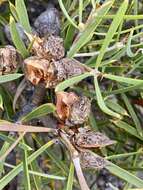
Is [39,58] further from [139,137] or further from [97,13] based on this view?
[139,137]

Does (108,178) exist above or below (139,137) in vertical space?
below

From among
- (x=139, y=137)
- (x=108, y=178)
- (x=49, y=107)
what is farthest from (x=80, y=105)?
(x=108, y=178)

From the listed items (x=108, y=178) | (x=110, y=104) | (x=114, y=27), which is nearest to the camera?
(x=114, y=27)

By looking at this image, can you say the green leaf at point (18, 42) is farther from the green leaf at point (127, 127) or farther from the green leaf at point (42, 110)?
the green leaf at point (127, 127)

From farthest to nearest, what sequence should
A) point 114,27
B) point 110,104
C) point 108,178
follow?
1. point 108,178
2. point 110,104
3. point 114,27

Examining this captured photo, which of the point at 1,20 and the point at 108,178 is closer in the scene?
the point at 1,20

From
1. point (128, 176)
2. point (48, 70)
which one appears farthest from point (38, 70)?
point (128, 176)

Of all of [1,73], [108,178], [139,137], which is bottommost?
[108,178]

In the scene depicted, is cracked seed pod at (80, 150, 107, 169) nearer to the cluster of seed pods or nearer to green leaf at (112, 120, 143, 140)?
the cluster of seed pods
